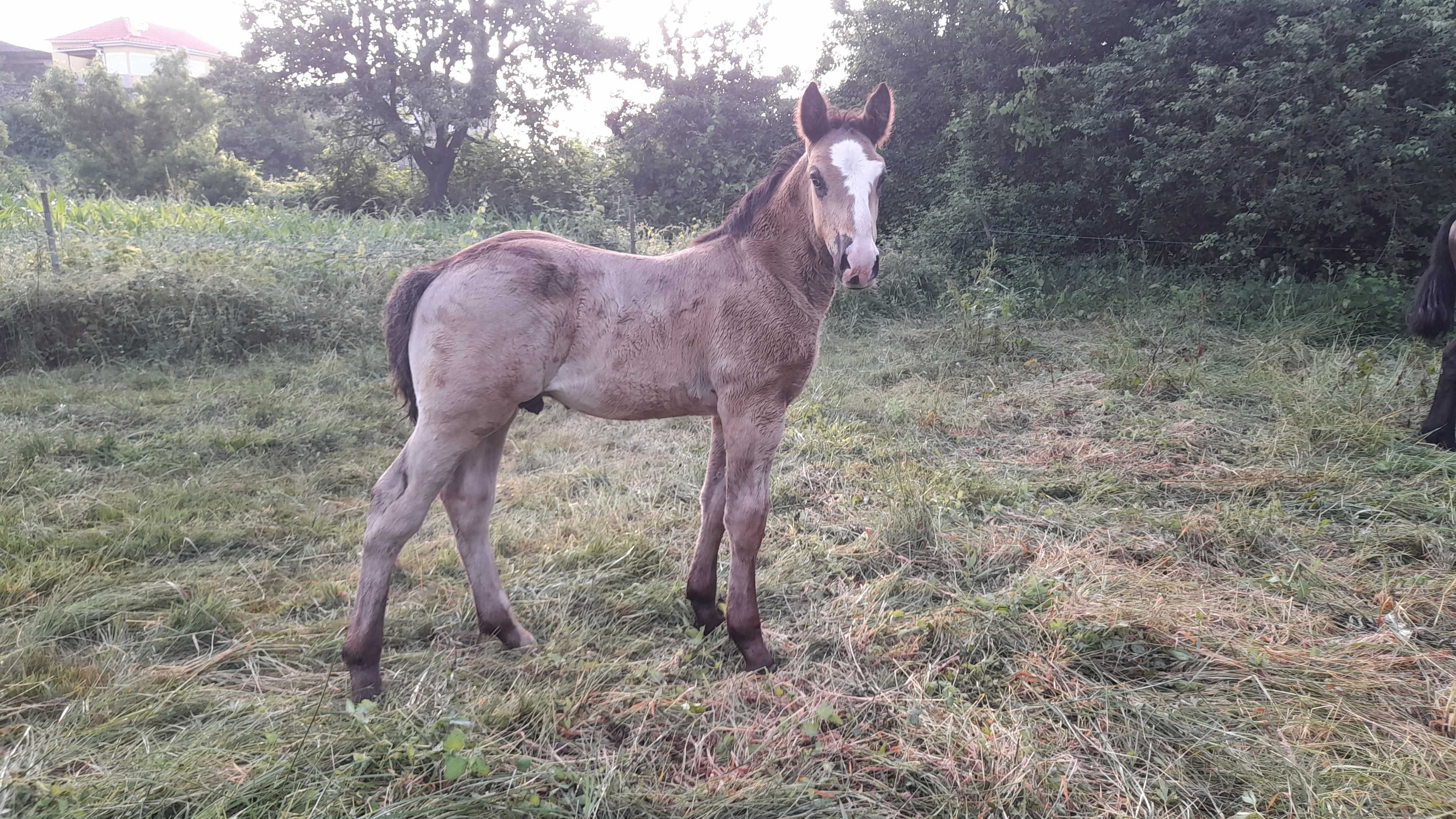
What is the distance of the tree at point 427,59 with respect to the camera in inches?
720

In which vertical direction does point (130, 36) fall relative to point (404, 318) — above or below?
above

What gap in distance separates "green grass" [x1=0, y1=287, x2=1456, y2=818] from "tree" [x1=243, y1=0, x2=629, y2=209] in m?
15.8

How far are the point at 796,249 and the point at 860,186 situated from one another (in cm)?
36

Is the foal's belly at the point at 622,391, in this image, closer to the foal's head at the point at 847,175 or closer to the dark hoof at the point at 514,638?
the foal's head at the point at 847,175

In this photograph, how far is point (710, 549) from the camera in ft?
9.75

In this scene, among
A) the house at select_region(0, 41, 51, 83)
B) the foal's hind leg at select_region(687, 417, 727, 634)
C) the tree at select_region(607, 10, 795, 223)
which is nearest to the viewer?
the foal's hind leg at select_region(687, 417, 727, 634)

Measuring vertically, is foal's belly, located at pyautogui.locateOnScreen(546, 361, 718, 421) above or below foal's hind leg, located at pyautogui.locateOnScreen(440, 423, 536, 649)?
above

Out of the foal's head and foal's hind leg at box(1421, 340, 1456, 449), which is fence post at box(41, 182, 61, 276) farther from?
foal's hind leg at box(1421, 340, 1456, 449)

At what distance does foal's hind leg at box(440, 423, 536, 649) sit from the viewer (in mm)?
2801

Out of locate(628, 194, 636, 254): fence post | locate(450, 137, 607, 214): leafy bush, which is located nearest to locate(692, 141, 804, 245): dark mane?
locate(628, 194, 636, 254): fence post

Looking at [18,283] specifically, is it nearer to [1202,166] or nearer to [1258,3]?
[1202,166]

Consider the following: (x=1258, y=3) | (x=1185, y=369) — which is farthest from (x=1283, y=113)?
(x=1185, y=369)

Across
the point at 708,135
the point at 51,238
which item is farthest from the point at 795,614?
the point at 708,135

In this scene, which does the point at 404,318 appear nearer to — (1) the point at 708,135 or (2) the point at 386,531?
(2) the point at 386,531
